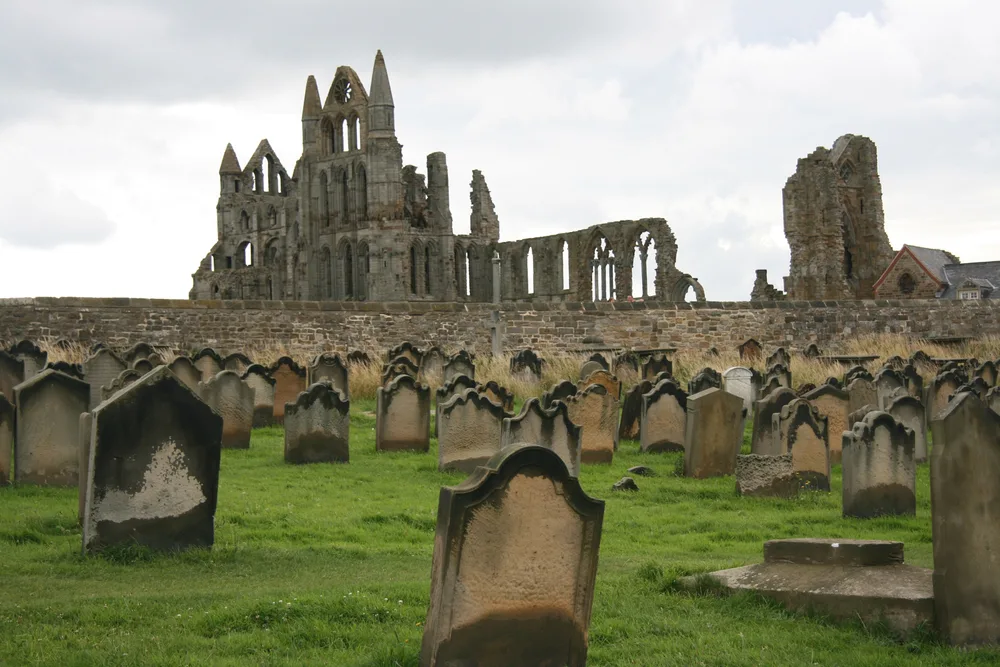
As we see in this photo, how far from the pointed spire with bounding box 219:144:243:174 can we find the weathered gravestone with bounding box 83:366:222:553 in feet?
270

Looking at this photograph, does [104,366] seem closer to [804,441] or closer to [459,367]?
[459,367]

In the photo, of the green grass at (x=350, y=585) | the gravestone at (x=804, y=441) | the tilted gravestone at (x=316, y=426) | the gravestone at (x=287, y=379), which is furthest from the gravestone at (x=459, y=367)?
the gravestone at (x=804, y=441)

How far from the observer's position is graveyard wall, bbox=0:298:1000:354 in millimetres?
23250

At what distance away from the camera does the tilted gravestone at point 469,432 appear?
12.2 m

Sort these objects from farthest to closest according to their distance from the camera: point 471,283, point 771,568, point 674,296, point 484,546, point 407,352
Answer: point 471,283 → point 674,296 → point 407,352 → point 771,568 → point 484,546

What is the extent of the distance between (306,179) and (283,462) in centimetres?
5978

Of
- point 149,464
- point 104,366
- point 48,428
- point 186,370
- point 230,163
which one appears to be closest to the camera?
point 149,464

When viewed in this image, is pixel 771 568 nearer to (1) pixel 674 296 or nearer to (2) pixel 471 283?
(1) pixel 674 296

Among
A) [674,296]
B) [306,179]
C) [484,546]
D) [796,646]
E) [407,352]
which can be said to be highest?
[306,179]

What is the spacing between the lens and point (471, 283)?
7000cm

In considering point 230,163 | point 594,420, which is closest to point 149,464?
point 594,420

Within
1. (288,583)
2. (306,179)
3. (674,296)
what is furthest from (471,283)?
(288,583)

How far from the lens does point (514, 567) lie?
563cm

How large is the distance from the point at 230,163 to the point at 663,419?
78771mm
